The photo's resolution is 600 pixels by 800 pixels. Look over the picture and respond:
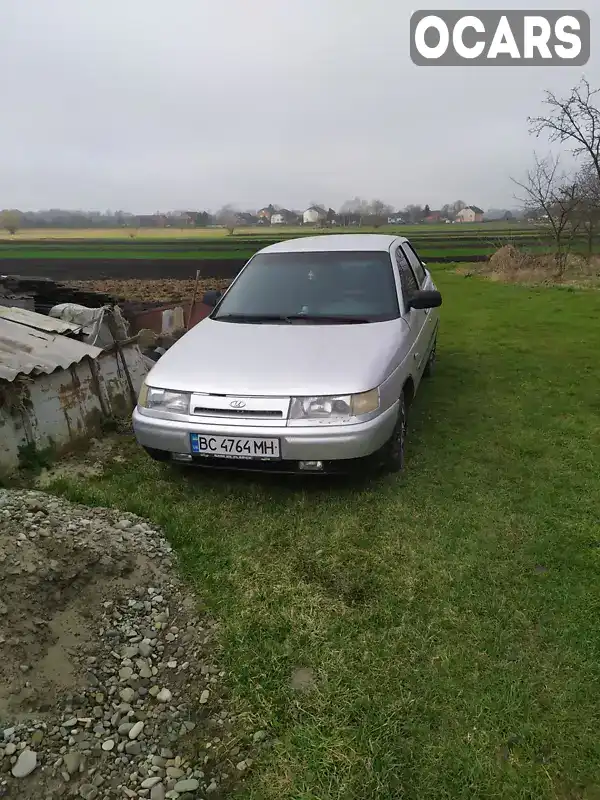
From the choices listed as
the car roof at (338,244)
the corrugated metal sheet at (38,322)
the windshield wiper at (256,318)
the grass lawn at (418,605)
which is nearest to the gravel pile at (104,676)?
the grass lawn at (418,605)

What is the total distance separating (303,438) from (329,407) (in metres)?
0.25

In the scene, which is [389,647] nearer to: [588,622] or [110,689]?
[588,622]

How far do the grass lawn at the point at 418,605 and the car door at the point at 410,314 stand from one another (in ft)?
2.31

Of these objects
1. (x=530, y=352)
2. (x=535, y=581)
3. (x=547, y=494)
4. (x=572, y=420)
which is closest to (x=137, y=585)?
(x=535, y=581)

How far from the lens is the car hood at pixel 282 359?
3.53 metres

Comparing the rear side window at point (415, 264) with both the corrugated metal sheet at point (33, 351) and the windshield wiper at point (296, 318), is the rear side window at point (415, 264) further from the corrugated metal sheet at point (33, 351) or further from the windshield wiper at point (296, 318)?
the corrugated metal sheet at point (33, 351)

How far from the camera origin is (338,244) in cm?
536

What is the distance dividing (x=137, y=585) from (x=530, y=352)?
668 cm

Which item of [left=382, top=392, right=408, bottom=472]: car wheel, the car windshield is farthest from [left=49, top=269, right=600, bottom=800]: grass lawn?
the car windshield

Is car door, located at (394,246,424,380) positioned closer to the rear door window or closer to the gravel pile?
the rear door window

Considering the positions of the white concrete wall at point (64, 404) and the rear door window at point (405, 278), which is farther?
the rear door window at point (405, 278)

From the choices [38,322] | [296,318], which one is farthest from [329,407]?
[38,322]

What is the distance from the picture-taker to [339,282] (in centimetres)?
Answer: 477

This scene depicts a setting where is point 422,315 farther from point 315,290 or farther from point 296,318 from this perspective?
point 296,318
